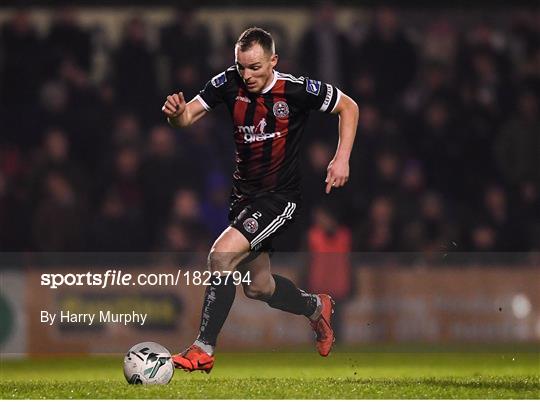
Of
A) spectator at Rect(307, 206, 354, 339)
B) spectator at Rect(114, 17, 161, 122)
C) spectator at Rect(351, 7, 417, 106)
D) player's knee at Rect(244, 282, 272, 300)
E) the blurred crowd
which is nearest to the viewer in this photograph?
player's knee at Rect(244, 282, 272, 300)

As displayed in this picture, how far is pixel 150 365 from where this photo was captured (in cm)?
902

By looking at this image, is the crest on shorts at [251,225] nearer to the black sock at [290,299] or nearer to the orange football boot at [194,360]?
the black sock at [290,299]

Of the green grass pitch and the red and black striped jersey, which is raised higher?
the red and black striped jersey

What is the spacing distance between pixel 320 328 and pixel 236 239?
1.28 m

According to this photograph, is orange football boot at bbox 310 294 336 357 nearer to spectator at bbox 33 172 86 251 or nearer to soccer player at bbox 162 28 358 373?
soccer player at bbox 162 28 358 373

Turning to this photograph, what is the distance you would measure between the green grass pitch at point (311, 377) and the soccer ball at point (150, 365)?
0.38 ft

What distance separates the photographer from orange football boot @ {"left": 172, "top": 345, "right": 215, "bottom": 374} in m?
9.07

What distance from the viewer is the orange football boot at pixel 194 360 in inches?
357

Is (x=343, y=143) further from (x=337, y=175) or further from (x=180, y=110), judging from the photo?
(x=180, y=110)

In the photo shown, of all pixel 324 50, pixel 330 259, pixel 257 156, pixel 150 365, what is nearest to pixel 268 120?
pixel 257 156

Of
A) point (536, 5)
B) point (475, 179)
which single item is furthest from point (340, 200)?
point (536, 5)

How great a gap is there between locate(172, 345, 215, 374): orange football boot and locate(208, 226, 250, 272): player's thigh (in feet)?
1.74

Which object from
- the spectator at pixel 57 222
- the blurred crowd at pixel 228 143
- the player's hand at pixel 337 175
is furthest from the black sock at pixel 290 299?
the spectator at pixel 57 222

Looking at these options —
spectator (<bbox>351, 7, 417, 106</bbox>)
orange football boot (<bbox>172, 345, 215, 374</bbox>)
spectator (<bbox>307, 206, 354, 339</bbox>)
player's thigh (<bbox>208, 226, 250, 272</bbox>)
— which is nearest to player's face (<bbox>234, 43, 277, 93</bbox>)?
player's thigh (<bbox>208, 226, 250, 272</bbox>)
